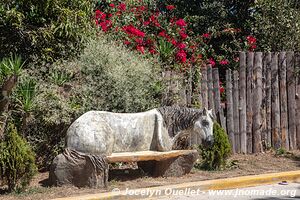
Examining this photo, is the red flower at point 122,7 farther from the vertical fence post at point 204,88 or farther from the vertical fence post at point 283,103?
the vertical fence post at point 283,103

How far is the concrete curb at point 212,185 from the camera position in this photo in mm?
6367

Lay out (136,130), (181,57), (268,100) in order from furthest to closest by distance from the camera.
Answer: (181,57), (268,100), (136,130)

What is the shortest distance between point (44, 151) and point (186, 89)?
10.7 ft

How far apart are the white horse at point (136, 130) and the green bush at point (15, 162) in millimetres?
704

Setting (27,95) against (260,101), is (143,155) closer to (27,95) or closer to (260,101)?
(27,95)

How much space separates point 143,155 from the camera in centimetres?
712

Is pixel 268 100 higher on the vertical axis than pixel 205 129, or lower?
higher

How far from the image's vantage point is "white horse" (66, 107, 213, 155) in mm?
7016

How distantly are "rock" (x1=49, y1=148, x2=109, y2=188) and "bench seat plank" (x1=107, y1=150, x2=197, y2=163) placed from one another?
0.62 ft

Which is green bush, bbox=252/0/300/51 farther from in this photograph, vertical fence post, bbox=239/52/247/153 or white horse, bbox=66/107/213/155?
white horse, bbox=66/107/213/155

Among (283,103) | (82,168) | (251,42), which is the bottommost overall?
(82,168)

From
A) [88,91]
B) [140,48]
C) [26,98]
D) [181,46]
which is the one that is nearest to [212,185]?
[88,91]

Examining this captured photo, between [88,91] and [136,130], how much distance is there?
5.64ft

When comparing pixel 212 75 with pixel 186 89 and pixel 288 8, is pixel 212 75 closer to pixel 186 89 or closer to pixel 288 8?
pixel 186 89
